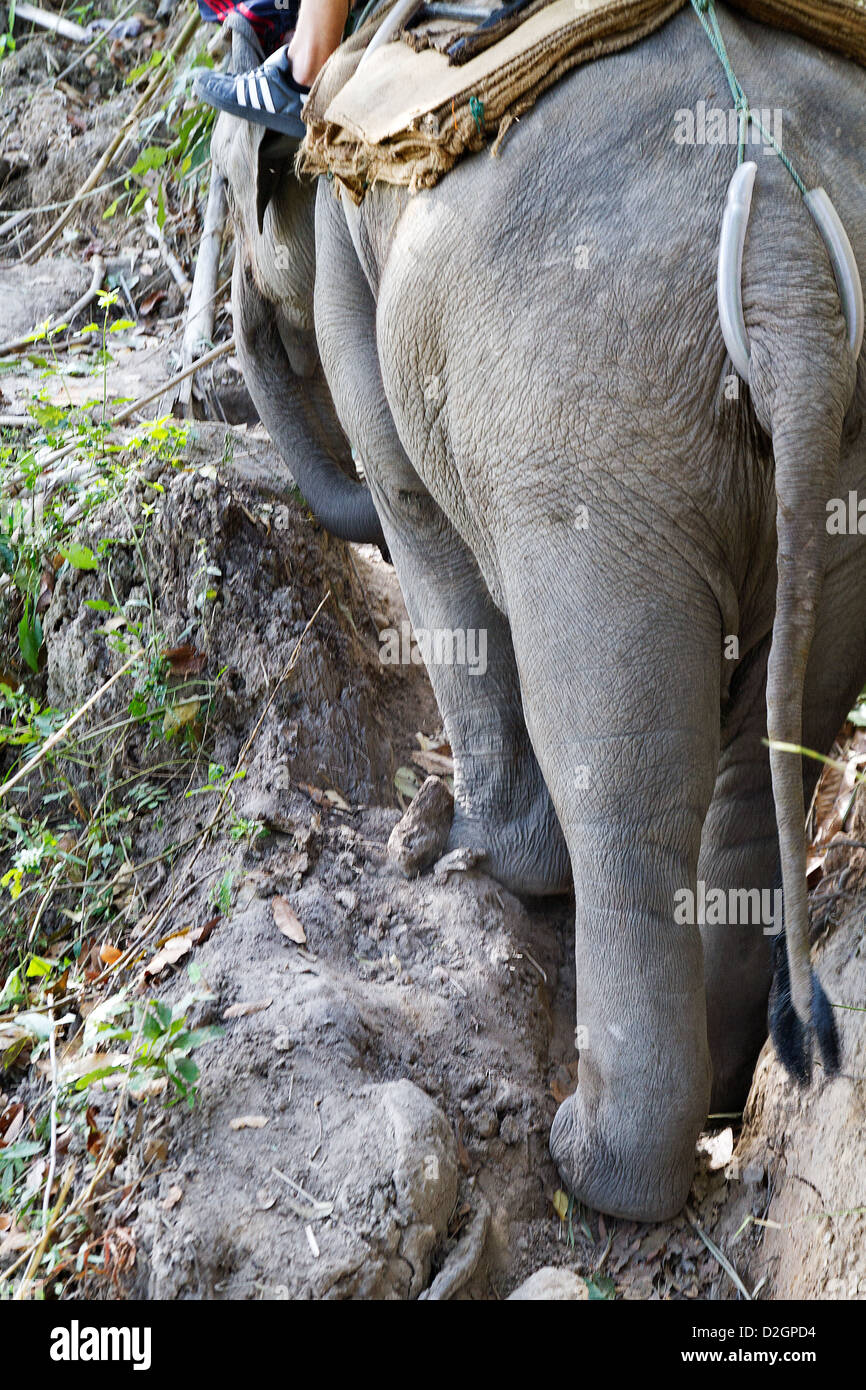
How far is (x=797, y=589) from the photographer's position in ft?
6.68

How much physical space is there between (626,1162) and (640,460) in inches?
51.9

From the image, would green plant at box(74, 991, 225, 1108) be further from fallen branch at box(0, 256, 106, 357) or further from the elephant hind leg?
fallen branch at box(0, 256, 106, 357)

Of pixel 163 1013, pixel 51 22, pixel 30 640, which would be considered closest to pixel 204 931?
pixel 163 1013

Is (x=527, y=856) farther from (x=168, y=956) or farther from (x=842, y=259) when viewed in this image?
(x=842, y=259)

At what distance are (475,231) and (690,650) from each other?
819mm

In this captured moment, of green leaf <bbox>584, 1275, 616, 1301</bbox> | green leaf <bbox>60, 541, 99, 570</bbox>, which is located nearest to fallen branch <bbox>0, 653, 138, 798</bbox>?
green leaf <bbox>60, 541, 99, 570</bbox>

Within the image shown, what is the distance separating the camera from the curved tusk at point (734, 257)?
6.52 feet

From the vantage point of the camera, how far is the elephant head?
348cm

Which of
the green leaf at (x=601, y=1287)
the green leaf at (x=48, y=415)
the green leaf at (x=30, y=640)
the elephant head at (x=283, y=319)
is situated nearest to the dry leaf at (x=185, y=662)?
the green leaf at (x=30, y=640)

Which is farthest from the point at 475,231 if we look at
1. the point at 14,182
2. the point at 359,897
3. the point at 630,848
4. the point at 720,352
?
the point at 14,182

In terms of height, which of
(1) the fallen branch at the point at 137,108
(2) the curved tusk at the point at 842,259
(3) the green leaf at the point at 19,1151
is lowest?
(3) the green leaf at the point at 19,1151

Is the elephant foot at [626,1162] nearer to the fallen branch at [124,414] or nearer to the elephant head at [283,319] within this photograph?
the elephant head at [283,319]

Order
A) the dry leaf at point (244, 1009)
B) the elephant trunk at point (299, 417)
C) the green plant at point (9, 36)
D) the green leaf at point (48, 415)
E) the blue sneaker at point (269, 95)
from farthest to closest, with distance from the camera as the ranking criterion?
the green plant at point (9, 36) < the green leaf at point (48, 415) < the elephant trunk at point (299, 417) < the blue sneaker at point (269, 95) < the dry leaf at point (244, 1009)

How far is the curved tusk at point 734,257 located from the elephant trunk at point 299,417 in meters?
1.94
